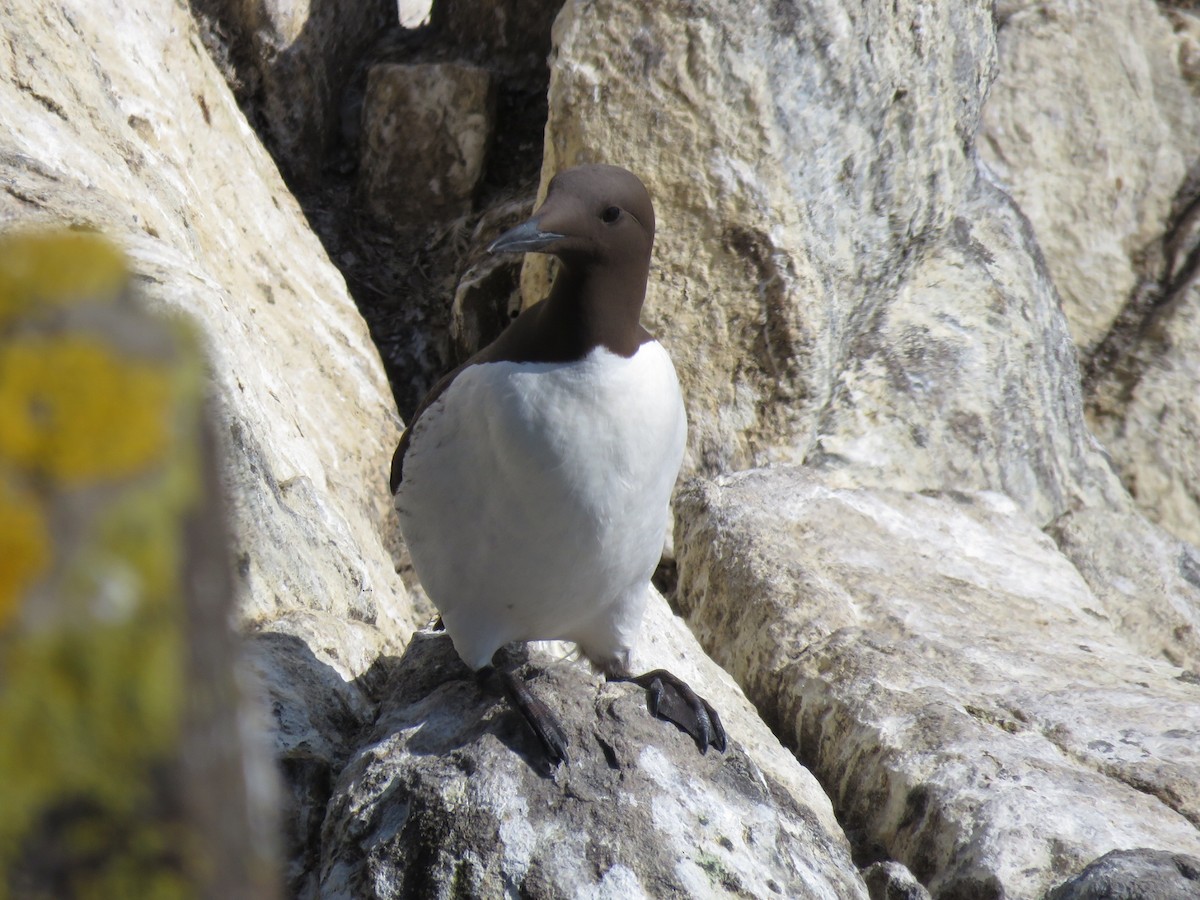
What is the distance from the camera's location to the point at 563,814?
120 inches

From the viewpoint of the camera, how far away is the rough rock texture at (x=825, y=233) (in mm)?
6332

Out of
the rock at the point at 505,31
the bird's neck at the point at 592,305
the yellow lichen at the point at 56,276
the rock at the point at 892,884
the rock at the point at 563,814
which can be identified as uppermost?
the yellow lichen at the point at 56,276

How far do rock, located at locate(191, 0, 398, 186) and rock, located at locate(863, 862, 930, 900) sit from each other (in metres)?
5.25

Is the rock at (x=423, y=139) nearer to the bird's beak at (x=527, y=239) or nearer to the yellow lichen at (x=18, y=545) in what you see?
the bird's beak at (x=527, y=239)

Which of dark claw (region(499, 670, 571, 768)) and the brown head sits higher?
the brown head

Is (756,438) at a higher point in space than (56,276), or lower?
lower

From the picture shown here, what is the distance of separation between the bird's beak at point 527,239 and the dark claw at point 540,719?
1.14 metres

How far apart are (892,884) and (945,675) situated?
1314 mm

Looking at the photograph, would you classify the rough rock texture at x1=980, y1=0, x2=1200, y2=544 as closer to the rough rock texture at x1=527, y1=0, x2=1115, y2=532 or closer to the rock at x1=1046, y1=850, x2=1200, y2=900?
the rough rock texture at x1=527, y1=0, x2=1115, y2=532

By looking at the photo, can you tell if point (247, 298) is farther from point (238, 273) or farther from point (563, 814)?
point (563, 814)

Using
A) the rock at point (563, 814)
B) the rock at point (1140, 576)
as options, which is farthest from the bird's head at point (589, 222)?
the rock at point (1140, 576)

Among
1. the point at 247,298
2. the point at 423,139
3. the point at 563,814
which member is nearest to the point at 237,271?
the point at 247,298

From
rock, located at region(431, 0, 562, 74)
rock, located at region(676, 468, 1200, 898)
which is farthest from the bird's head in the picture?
rock, located at region(431, 0, 562, 74)

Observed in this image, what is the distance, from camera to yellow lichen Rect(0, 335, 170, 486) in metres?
0.81
